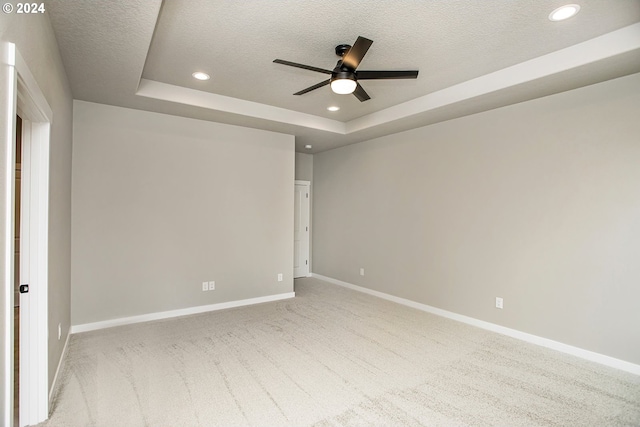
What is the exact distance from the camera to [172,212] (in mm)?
4410

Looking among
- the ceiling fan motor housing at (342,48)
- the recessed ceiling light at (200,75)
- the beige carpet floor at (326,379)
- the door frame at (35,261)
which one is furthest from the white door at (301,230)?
the door frame at (35,261)

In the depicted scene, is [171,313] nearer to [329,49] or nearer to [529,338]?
[329,49]

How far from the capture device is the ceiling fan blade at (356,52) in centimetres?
231

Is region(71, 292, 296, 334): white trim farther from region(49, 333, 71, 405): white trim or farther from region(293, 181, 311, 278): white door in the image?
region(293, 181, 311, 278): white door

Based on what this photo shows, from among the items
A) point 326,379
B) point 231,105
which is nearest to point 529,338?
point 326,379

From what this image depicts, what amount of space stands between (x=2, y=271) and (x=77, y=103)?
3233 millimetres

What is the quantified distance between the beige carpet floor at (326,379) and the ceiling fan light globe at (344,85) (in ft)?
8.17

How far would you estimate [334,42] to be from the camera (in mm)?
2797

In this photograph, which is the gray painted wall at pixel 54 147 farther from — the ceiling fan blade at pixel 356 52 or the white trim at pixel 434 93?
the ceiling fan blade at pixel 356 52

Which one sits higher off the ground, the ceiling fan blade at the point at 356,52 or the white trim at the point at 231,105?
the white trim at the point at 231,105

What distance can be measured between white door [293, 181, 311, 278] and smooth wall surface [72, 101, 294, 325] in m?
1.42

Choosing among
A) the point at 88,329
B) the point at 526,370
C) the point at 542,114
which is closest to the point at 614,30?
the point at 542,114

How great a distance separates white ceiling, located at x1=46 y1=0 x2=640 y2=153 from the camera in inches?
91.4

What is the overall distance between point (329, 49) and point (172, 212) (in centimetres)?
292
